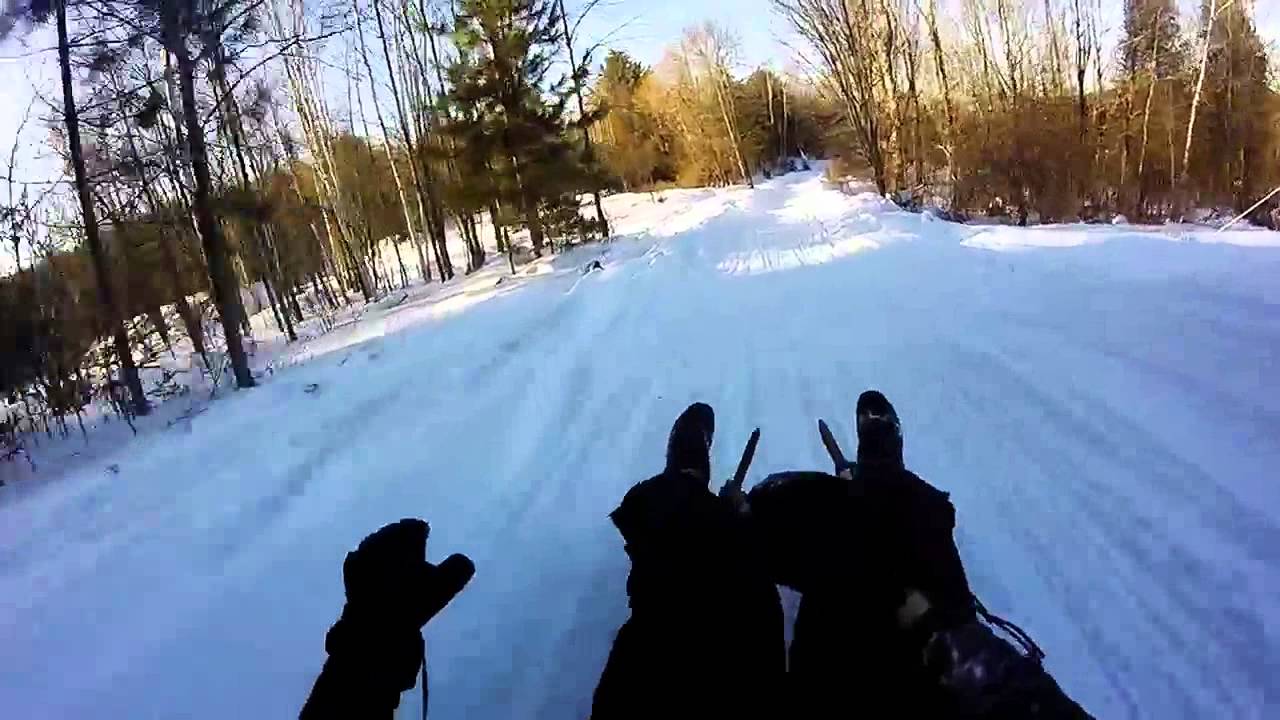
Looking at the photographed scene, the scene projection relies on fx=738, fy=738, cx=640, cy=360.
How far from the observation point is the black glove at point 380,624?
1.88 metres

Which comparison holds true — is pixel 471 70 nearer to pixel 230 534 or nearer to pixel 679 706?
pixel 230 534

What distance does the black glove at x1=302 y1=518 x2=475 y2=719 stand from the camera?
1.88 m

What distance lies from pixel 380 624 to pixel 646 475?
2300mm

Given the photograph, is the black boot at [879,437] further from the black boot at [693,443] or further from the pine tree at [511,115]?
the pine tree at [511,115]

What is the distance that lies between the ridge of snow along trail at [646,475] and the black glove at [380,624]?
0.64 meters

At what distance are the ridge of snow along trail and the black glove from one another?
0.64m

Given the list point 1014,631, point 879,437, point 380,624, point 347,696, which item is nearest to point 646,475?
point 879,437

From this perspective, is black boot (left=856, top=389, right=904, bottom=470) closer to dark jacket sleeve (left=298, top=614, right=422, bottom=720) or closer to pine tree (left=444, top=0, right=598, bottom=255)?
dark jacket sleeve (left=298, top=614, right=422, bottom=720)

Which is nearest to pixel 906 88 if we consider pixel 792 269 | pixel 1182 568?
pixel 792 269

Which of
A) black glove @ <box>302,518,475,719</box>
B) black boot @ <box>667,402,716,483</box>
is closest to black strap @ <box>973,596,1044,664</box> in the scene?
black boot @ <box>667,402,716,483</box>

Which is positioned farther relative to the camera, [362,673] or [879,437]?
A: [879,437]

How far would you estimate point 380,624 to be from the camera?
195 centimetres

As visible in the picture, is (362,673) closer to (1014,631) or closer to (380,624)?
(380,624)

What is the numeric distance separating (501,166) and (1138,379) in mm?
16297
